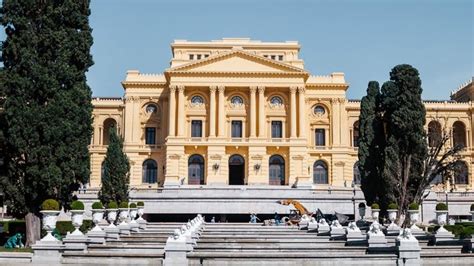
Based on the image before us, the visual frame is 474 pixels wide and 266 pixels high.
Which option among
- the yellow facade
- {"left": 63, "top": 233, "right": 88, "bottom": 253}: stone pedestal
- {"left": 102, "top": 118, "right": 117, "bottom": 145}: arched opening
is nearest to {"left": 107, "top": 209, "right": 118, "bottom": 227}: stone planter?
{"left": 63, "top": 233, "right": 88, "bottom": 253}: stone pedestal

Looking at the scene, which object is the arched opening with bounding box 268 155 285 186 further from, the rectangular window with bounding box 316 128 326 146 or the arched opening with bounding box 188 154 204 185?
the arched opening with bounding box 188 154 204 185

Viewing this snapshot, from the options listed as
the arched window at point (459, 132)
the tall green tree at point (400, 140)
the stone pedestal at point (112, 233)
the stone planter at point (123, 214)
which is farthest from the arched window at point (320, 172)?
the stone pedestal at point (112, 233)

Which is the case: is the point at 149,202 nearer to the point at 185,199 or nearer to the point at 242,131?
the point at 185,199

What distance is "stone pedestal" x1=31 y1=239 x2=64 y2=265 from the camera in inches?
802

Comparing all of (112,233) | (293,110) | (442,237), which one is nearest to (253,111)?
(293,110)

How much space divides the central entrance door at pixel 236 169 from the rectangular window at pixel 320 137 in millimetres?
9651

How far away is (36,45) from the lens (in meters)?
27.9

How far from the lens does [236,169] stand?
63.2 m

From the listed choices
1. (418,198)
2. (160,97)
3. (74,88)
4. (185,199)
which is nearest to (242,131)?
(160,97)

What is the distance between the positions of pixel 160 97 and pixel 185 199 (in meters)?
20.0

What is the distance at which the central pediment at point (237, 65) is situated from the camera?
63219 mm

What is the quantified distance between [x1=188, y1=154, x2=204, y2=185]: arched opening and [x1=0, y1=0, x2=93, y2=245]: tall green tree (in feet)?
110

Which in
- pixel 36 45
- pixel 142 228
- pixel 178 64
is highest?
pixel 178 64

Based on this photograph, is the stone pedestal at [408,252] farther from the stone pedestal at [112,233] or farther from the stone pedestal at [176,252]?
the stone pedestal at [112,233]
